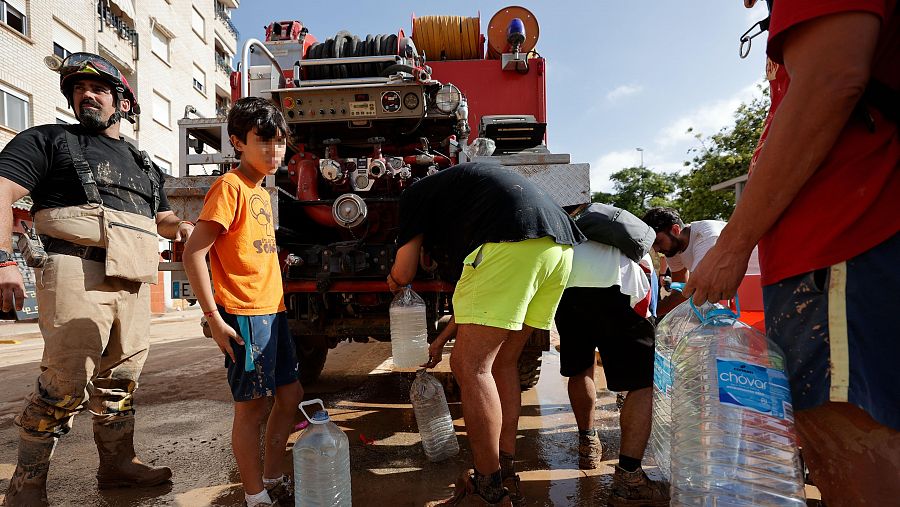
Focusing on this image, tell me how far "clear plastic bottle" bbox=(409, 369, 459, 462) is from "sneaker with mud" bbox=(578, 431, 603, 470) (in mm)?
775

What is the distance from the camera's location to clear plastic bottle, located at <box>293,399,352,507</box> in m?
2.28

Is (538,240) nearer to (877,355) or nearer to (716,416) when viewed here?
(716,416)

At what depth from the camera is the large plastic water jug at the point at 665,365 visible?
1851 mm

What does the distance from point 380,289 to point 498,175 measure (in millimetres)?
1496

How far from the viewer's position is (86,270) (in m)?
2.44

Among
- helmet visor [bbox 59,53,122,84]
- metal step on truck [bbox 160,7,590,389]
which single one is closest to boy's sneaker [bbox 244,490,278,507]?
metal step on truck [bbox 160,7,590,389]

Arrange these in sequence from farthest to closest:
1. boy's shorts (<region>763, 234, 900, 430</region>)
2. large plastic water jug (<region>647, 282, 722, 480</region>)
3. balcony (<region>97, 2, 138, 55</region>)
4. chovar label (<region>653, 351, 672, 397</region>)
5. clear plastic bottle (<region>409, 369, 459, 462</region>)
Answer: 1. balcony (<region>97, 2, 138, 55</region>)
2. clear plastic bottle (<region>409, 369, 459, 462</region>)
3. chovar label (<region>653, 351, 672, 397</region>)
4. large plastic water jug (<region>647, 282, 722, 480</region>)
5. boy's shorts (<region>763, 234, 900, 430</region>)

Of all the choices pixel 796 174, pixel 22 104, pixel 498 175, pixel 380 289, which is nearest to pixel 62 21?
pixel 22 104

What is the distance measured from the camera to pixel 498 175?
2.33m

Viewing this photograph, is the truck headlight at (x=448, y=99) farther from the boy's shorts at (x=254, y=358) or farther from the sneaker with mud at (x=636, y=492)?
the sneaker with mud at (x=636, y=492)

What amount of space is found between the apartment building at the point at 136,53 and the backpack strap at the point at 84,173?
8.35 metres

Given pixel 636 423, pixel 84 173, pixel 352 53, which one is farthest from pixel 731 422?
pixel 352 53

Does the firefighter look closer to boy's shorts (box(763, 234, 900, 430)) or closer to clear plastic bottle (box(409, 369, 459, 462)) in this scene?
clear plastic bottle (box(409, 369, 459, 462))

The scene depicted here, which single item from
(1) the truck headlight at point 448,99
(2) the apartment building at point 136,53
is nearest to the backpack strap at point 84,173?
(1) the truck headlight at point 448,99
